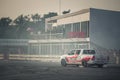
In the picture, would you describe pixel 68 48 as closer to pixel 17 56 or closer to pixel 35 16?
pixel 17 56

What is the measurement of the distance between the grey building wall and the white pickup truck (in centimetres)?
1256

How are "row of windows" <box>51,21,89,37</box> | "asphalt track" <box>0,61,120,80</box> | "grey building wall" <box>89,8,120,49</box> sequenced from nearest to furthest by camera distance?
"asphalt track" <box>0,61,120,80</box>, "grey building wall" <box>89,8,120,49</box>, "row of windows" <box>51,21,89,37</box>

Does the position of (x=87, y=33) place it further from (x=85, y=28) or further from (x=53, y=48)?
(x=53, y=48)

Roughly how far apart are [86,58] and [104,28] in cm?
1625

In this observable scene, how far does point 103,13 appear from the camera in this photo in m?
38.7

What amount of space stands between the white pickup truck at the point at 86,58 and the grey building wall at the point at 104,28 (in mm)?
12558

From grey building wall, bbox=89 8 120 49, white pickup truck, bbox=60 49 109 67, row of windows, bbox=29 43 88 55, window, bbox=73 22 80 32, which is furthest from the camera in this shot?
window, bbox=73 22 80 32

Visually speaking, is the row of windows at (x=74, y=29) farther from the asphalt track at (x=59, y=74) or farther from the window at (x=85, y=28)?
the asphalt track at (x=59, y=74)

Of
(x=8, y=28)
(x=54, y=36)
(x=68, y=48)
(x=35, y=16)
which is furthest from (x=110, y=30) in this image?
(x=35, y=16)

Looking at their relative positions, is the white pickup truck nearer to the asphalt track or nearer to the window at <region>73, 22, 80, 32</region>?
the asphalt track

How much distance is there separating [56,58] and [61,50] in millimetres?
1908

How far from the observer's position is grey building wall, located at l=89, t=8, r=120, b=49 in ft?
124

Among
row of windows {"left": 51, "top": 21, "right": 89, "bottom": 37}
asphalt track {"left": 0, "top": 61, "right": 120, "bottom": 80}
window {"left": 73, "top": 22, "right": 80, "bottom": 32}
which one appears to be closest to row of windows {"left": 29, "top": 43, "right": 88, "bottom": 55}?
row of windows {"left": 51, "top": 21, "right": 89, "bottom": 37}

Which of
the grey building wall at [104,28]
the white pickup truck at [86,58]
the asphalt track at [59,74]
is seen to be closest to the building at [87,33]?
the grey building wall at [104,28]
